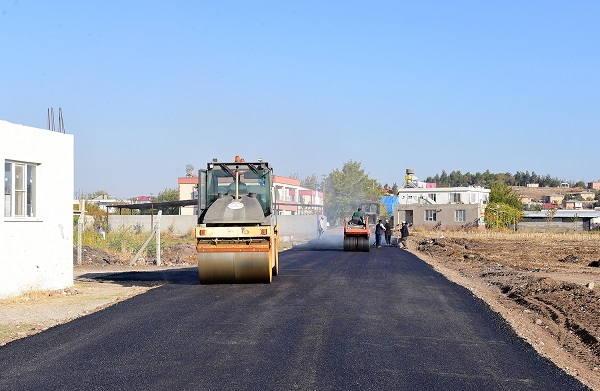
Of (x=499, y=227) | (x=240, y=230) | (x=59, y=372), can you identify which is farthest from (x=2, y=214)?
(x=499, y=227)

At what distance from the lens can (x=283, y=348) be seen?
10.3 metres

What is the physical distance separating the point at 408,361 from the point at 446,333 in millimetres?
2415

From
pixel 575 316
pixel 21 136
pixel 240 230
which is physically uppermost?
pixel 21 136

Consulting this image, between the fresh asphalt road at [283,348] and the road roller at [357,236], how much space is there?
73.5 feet

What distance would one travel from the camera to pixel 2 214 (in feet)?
53.6

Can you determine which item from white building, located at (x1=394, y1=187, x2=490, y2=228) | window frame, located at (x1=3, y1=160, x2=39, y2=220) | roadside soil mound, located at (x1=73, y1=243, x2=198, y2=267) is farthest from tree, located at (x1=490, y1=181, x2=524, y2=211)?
window frame, located at (x1=3, y1=160, x2=39, y2=220)

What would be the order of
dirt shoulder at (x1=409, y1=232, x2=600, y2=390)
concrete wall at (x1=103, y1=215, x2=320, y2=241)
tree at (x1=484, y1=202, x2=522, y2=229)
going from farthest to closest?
tree at (x1=484, y1=202, x2=522, y2=229) < concrete wall at (x1=103, y1=215, x2=320, y2=241) < dirt shoulder at (x1=409, y1=232, x2=600, y2=390)

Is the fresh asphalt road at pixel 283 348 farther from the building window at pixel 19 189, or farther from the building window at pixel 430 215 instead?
the building window at pixel 430 215

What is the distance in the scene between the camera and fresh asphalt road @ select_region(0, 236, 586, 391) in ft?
27.9

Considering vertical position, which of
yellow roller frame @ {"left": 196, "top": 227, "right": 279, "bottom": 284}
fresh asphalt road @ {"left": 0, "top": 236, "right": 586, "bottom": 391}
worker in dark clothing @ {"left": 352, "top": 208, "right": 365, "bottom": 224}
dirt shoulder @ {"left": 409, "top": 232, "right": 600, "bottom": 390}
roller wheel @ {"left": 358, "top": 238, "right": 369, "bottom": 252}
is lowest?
dirt shoulder @ {"left": 409, "top": 232, "right": 600, "bottom": 390}

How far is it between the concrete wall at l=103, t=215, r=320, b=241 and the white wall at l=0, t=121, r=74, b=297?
45501 mm

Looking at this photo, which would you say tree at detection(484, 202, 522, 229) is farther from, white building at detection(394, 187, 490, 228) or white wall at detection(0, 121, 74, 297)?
white wall at detection(0, 121, 74, 297)

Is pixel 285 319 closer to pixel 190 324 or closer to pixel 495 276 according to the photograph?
pixel 190 324

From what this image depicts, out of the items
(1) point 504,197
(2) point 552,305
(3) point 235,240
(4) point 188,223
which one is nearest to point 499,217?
(1) point 504,197
